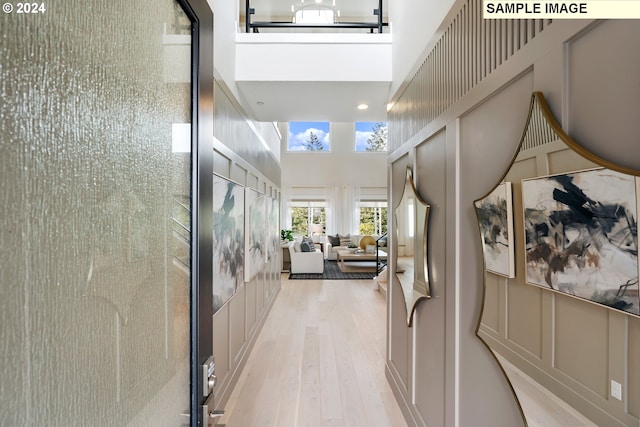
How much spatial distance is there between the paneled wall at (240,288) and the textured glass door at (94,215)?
4.61ft

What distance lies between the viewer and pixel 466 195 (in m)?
1.52

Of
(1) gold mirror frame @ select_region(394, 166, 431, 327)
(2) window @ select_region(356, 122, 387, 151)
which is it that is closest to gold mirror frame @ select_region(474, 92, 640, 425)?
(1) gold mirror frame @ select_region(394, 166, 431, 327)

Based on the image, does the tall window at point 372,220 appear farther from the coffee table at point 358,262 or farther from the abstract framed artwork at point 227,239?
the abstract framed artwork at point 227,239

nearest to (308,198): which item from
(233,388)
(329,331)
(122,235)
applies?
(329,331)

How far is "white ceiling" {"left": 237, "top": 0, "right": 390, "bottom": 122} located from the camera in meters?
3.07

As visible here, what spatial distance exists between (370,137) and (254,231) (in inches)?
343

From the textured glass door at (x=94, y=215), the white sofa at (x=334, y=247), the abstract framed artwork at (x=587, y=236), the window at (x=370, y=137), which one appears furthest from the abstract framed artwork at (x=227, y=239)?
the window at (x=370, y=137)

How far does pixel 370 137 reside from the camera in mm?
11445

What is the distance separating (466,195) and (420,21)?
1.37 metres

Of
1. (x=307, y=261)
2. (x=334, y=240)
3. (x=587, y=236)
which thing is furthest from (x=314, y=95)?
→ (x=334, y=240)

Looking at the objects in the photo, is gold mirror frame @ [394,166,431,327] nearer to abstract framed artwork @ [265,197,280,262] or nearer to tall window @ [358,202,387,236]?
abstract framed artwork @ [265,197,280,262]

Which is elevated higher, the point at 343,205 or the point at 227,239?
the point at 343,205

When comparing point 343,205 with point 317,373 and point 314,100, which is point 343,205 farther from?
point 317,373

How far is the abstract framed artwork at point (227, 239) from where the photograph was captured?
224cm
